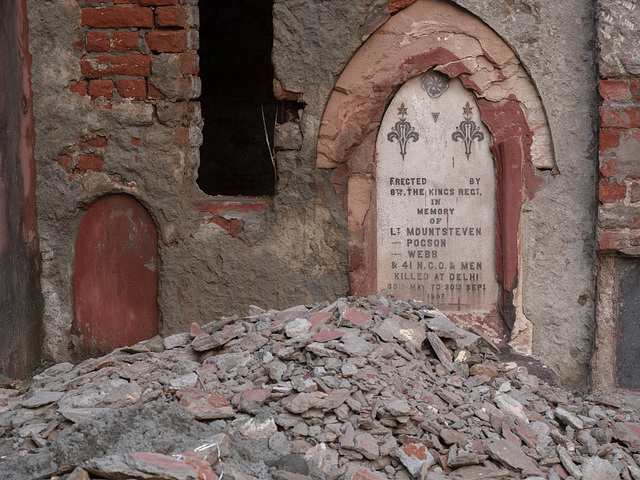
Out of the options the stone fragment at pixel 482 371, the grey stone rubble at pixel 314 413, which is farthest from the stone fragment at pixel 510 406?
the stone fragment at pixel 482 371

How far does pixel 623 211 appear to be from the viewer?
354 centimetres

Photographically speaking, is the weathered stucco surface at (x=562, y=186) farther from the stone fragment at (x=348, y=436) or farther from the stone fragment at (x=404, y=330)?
the stone fragment at (x=348, y=436)

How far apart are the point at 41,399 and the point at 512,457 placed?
1.72 m

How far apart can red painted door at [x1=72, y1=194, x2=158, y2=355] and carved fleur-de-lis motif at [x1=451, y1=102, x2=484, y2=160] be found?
173cm

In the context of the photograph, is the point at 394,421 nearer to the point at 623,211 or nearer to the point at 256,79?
the point at 623,211

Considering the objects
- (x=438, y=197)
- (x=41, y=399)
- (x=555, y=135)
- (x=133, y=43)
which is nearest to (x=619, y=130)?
(x=555, y=135)

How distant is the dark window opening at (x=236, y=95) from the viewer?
6379 millimetres

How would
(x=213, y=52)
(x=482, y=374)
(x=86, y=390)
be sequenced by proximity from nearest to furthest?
1. (x=86, y=390)
2. (x=482, y=374)
3. (x=213, y=52)

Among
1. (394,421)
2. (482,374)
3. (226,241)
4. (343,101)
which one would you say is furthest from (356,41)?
(394,421)

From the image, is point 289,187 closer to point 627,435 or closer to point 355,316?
point 355,316

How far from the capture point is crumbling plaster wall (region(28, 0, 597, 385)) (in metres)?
3.64

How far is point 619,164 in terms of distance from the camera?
3.52 metres

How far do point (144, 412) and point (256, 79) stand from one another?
15.0 ft

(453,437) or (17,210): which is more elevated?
(17,210)
